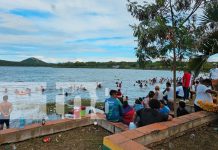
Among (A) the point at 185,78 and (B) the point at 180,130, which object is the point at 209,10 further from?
(A) the point at 185,78

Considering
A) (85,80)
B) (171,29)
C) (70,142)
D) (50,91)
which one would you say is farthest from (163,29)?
(85,80)

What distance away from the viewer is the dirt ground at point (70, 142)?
6293mm

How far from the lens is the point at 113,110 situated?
24.9 feet

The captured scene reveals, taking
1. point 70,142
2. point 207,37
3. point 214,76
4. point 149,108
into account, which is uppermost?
point 207,37

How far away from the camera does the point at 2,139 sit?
6.28 metres

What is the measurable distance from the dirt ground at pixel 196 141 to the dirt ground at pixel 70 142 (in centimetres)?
176

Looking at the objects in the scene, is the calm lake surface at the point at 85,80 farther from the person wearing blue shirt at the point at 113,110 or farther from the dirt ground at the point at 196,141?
the dirt ground at the point at 196,141

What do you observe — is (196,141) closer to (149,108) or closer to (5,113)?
(149,108)

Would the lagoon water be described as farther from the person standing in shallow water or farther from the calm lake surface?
the person standing in shallow water

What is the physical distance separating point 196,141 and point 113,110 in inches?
106

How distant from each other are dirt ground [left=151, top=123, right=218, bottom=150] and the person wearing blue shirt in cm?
231

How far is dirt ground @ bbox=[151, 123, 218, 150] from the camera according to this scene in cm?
524

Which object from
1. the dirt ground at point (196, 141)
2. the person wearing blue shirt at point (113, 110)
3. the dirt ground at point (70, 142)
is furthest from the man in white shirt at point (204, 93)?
the dirt ground at point (70, 142)

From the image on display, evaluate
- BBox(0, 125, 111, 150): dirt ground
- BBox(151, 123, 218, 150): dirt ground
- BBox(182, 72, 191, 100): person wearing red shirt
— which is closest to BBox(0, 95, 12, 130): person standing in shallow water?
BBox(0, 125, 111, 150): dirt ground
